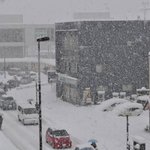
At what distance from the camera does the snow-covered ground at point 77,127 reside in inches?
1451

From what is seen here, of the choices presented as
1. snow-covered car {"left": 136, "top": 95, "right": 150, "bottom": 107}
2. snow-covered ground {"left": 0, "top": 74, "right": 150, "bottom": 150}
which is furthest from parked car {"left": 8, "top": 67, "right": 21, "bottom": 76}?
snow-covered car {"left": 136, "top": 95, "right": 150, "bottom": 107}

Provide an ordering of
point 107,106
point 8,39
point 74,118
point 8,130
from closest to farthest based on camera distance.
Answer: point 8,130, point 74,118, point 107,106, point 8,39

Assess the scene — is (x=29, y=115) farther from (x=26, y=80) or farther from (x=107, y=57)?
(x=26, y=80)

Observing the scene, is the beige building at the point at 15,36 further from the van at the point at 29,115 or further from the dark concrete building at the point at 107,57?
the van at the point at 29,115

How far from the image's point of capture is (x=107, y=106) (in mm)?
51844

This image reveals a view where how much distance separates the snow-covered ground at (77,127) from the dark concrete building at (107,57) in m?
3.29

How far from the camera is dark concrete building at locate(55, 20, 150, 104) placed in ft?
187

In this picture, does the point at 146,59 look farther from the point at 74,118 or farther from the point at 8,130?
the point at 8,130

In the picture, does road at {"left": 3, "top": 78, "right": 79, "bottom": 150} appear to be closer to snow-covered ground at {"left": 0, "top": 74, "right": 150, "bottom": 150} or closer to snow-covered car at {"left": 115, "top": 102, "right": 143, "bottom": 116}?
snow-covered ground at {"left": 0, "top": 74, "right": 150, "bottom": 150}

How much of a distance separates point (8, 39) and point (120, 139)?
3113 inches

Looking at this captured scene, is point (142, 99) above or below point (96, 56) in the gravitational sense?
below

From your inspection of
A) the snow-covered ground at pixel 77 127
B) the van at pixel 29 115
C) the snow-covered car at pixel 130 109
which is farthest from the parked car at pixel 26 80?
the van at pixel 29 115

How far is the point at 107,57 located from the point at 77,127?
1632 cm

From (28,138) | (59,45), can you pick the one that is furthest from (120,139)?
(59,45)
